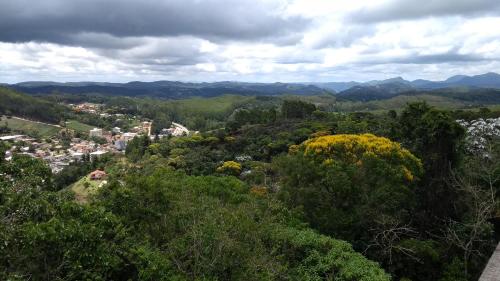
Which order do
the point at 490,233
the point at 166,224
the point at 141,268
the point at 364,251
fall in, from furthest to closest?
the point at 490,233
the point at 364,251
the point at 166,224
the point at 141,268

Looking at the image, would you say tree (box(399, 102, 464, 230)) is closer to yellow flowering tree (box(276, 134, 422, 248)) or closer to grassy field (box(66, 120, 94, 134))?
yellow flowering tree (box(276, 134, 422, 248))

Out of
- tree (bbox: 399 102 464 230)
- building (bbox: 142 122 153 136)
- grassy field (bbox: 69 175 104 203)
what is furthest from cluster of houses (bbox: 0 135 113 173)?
tree (bbox: 399 102 464 230)

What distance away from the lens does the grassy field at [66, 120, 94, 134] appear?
13344cm

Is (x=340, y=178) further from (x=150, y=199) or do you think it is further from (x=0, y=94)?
(x=0, y=94)

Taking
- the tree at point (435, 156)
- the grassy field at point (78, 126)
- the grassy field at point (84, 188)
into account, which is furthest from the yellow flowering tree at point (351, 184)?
the grassy field at point (78, 126)

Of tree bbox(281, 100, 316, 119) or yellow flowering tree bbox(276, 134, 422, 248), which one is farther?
tree bbox(281, 100, 316, 119)

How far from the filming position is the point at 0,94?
14638 centimetres

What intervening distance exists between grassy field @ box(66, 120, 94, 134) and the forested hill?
446 centimetres

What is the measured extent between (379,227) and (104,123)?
14233 cm

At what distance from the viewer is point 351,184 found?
1870cm

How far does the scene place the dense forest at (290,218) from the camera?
925cm

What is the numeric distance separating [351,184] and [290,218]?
11.9 feet

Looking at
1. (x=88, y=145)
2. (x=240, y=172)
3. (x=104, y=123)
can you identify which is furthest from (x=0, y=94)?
(x=240, y=172)

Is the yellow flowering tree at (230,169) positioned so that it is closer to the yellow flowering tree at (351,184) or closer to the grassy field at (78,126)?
the yellow flowering tree at (351,184)
